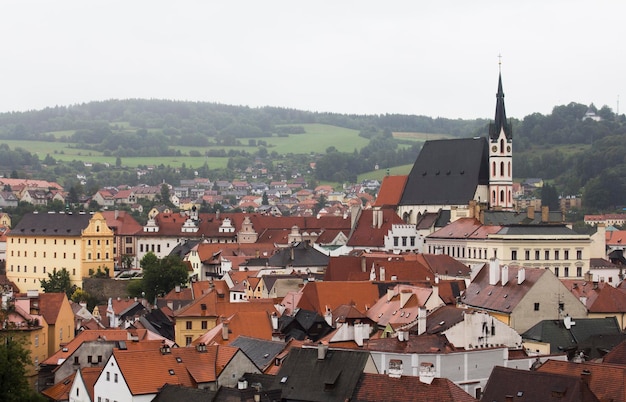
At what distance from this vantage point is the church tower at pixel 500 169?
123 meters

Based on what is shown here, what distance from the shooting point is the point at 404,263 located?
303 ft

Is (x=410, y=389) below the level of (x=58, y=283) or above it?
above

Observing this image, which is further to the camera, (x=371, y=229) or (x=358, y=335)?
(x=371, y=229)

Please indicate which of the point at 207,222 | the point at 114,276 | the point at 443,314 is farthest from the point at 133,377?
the point at 207,222

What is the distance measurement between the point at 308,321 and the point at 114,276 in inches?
2545

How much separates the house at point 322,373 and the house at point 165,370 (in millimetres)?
2565

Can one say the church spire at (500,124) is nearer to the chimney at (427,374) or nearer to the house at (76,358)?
the house at (76,358)

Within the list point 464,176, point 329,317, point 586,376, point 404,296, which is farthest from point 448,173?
point 586,376

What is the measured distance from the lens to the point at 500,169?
123 m

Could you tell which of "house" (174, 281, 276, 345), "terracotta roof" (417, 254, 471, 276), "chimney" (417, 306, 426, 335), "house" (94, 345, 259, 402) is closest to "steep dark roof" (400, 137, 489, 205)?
"terracotta roof" (417, 254, 471, 276)

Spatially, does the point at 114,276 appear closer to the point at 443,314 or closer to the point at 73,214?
the point at 73,214

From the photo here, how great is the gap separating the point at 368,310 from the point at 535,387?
28.9 m

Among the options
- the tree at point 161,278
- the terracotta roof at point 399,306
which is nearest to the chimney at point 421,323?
the terracotta roof at point 399,306

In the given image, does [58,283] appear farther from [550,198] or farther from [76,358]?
[550,198]
